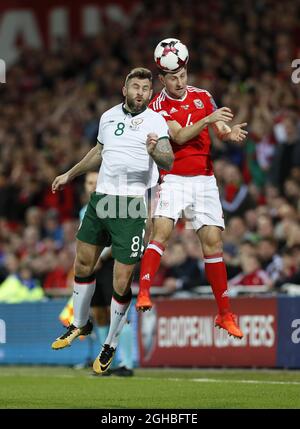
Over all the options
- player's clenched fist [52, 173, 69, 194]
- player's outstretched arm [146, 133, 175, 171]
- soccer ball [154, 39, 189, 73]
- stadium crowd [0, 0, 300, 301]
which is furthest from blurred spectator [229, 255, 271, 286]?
player's outstretched arm [146, 133, 175, 171]

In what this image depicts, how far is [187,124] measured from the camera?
1305 cm

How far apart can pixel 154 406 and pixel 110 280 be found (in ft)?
16.9

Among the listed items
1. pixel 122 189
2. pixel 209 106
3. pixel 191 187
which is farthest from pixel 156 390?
pixel 209 106

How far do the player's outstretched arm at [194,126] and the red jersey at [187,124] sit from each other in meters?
0.17

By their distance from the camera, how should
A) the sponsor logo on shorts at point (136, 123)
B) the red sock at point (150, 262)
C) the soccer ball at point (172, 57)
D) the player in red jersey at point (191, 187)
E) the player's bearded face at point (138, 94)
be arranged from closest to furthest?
the player's bearded face at point (138, 94), the sponsor logo on shorts at point (136, 123), the red sock at point (150, 262), the soccer ball at point (172, 57), the player in red jersey at point (191, 187)

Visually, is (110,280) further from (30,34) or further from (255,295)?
(30,34)

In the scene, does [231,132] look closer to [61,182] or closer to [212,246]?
[212,246]

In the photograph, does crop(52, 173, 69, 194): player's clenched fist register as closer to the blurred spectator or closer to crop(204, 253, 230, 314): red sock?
crop(204, 253, 230, 314): red sock

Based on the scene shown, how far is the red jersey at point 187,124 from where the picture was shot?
13.1 metres

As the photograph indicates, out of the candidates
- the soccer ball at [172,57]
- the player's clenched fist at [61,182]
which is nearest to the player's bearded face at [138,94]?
the soccer ball at [172,57]

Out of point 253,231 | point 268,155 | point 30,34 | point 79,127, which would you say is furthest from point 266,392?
point 30,34

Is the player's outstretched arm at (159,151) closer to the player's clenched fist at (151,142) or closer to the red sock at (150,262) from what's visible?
the player's clenched fist at (151,142)

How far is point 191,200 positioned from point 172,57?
153cm

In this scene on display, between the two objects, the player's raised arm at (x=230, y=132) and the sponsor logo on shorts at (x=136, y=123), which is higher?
the sponsor logo on shorts at (x=136, y=123)
